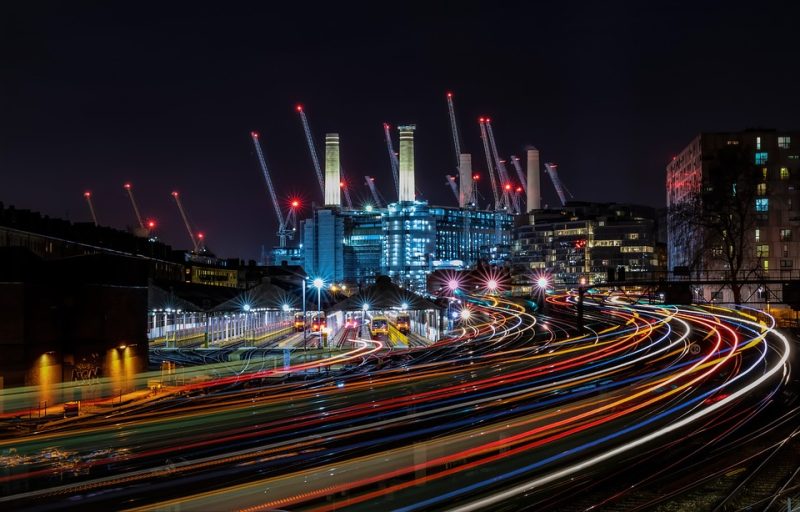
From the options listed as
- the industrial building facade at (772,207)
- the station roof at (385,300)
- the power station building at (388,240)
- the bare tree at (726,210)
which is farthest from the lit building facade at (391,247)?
the station roof at (385,300)

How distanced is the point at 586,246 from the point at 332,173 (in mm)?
86566

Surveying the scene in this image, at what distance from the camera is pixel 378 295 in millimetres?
44719

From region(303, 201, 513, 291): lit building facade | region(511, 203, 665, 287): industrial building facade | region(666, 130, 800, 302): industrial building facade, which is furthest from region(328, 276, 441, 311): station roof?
region(303, 201, 513, 291): lit building facade

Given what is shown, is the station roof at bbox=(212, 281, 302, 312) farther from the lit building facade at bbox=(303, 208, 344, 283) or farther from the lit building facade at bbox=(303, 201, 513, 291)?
the lit building facade at bbox=(303, 208, 344, 283)

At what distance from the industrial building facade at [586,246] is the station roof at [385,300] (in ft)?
261

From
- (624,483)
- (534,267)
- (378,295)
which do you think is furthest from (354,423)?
(534,267)

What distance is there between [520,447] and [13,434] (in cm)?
961

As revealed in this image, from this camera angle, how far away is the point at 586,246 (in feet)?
A: 424

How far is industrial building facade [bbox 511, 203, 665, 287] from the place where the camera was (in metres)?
134

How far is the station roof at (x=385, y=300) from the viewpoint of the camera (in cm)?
4312

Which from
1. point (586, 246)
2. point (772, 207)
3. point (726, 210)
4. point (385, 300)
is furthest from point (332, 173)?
point (385, 300)

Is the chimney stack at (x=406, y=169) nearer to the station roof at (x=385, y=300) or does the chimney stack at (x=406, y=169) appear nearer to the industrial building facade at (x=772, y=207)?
the industrial building facade at (x=772, y=207)

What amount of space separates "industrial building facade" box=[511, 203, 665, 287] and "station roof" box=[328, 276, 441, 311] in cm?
7942

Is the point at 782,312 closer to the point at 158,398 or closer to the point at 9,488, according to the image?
the point at 158,398
